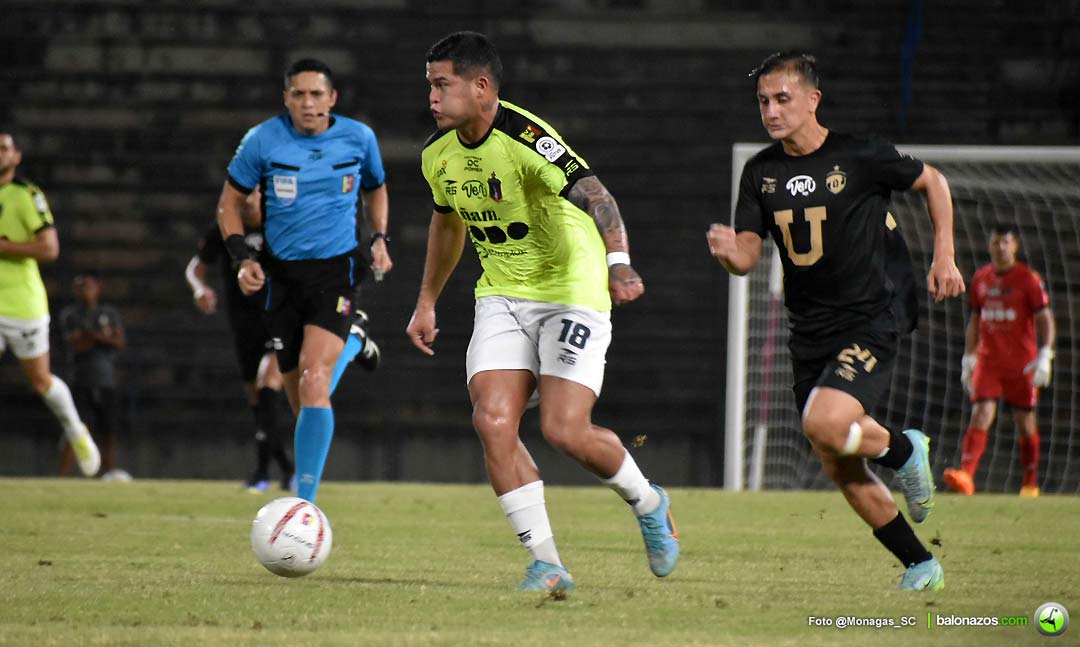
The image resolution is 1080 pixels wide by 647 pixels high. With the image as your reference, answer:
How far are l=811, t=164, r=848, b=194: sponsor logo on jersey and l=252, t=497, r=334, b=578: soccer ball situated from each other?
2.19m

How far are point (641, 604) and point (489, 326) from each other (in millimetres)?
1188

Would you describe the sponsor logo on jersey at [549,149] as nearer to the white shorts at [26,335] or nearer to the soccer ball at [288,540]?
the soccer ball at [288,540]

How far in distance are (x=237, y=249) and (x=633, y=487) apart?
2.75 m

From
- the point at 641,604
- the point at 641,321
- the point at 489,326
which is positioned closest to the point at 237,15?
the point at 641,321

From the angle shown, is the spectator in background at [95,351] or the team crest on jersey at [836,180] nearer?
the team crest on jersey at [836,180]

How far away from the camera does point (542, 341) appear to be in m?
5.26

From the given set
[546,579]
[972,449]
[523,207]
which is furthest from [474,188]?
[972,449]

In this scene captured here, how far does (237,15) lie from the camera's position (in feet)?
48.8

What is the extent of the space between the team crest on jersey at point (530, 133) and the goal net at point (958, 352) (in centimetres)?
808

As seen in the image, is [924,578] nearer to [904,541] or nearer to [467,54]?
[904,541]

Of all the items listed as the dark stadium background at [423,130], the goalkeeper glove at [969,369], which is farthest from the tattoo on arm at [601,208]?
the dark stadium background at [423,130]

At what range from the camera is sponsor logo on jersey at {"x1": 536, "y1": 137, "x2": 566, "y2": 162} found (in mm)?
5219

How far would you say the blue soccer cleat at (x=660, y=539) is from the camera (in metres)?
5.31

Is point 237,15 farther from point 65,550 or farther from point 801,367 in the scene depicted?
point 801,367
